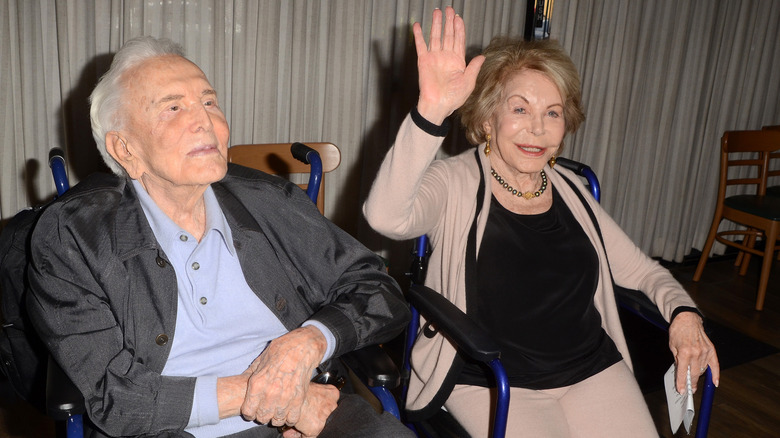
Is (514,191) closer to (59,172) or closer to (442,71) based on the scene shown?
(442,71)

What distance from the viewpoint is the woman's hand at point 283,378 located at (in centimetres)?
132

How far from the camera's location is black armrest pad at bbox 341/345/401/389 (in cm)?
138

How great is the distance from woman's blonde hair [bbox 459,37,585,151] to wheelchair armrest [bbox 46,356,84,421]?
120 cm

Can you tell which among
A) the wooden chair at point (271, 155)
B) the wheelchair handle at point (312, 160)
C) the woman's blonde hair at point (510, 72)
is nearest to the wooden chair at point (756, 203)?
the woman's blonde hair at point (510, 72)

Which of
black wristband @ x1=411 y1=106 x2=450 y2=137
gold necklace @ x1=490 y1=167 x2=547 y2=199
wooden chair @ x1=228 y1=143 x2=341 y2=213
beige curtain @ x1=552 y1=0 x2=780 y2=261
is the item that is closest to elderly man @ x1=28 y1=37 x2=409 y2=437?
black wristband @ x1=411 y1=106 x2=450 y2=137

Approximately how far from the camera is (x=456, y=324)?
1.46 meters

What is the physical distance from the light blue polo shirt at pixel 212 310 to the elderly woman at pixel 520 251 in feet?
1.09

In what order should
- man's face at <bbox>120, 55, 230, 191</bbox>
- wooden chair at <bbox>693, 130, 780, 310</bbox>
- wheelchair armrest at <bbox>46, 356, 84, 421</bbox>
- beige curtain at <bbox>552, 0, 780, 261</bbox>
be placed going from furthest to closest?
1. beige curtain at <bbox>552, 0, 780, 261</bbox>
2. wooden chair at <bbox>693, 130, 780, 310</bbox>
3. man's face at <bbox>120, 55, 230, 191</bbox>
4. wheelchair armrest at <bbox>46, 356, 84, 421</bbox>

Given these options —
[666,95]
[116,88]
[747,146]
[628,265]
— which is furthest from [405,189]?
[666,95]

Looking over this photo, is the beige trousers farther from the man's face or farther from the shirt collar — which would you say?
the man's face

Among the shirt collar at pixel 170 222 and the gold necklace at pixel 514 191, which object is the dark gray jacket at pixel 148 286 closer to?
the shirt collar at pixel 170 222

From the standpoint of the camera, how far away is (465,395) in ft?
5.40

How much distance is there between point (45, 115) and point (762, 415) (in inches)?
116

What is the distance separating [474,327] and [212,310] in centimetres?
55
